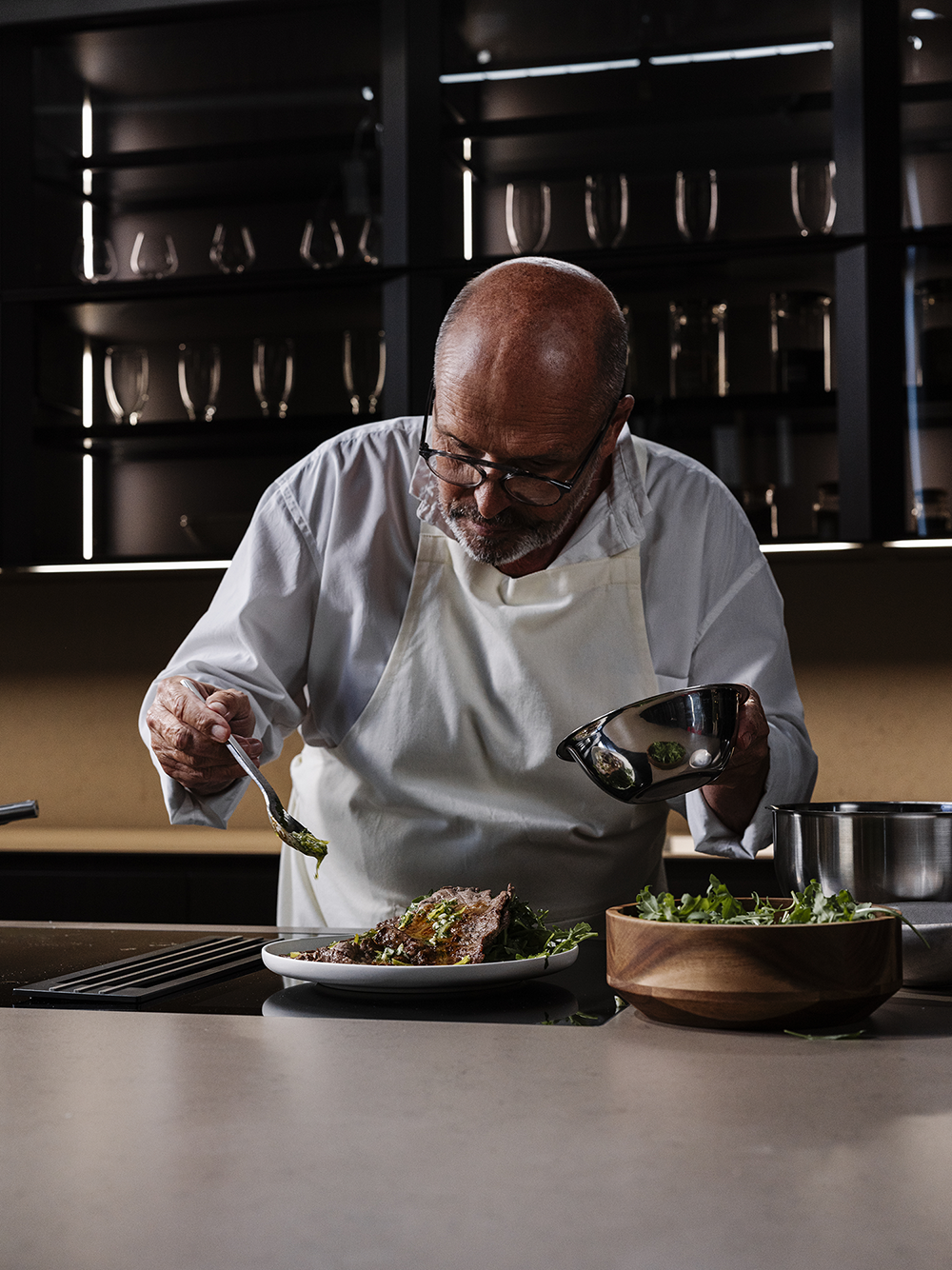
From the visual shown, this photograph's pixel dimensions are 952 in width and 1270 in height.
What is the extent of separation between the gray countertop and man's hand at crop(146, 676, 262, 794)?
39 centimetres

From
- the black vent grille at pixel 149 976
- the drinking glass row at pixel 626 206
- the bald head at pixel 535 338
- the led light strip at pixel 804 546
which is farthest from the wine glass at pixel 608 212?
the black vent grille at pixel 149 976

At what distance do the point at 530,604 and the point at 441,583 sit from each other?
0.11m

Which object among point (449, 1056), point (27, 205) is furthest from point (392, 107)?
point (449, 1056)

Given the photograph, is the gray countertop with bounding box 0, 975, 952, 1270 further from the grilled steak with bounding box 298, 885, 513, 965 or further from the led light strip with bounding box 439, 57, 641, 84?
the led light strip with bounding box 439, 57, 641, 84

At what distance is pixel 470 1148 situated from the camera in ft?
1.96

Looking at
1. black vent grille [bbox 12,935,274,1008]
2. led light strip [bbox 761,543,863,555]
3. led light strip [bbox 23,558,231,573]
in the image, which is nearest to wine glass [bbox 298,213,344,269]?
led light strip [bbox 23,558,231,573]

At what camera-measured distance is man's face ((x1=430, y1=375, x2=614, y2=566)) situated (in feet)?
4.43

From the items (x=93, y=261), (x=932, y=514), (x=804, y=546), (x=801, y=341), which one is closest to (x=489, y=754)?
(x=804, y=546)

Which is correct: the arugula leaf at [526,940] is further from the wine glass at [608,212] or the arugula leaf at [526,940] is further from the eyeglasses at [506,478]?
the wine glass at [608,212]

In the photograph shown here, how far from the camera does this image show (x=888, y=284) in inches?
101

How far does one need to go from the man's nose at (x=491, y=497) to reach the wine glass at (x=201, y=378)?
167 centimetres

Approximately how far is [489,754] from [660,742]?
0.44 m

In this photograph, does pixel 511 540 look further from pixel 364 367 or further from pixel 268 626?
pixel 364 367

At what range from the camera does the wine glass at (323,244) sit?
2814mm
